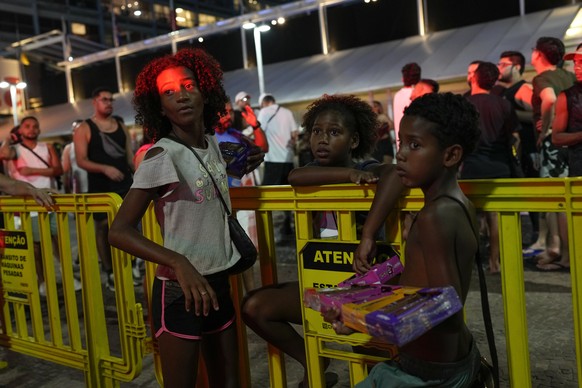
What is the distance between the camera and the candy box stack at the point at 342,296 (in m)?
1.71

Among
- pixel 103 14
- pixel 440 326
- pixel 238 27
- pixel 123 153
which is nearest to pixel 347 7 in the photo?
pixel 238 27

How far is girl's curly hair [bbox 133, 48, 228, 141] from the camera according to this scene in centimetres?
242

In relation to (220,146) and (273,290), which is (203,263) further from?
(220,146)

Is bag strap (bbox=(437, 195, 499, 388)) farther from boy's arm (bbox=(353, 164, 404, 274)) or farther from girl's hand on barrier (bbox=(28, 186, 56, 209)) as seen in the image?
girl's hand on barrier (bbox=(28, 186, 56, 209))

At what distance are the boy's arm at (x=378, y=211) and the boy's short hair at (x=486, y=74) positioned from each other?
374cm

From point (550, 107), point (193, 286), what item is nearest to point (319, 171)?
point (193, 286)

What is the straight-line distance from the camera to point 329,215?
2719 mm

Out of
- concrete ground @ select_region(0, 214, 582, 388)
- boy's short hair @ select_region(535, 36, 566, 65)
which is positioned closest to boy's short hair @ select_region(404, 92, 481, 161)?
concrete ground @ select_region(0, 214, 582, 388)

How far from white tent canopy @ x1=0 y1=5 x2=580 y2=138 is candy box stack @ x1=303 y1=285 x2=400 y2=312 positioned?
503 inches

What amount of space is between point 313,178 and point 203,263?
581 mm

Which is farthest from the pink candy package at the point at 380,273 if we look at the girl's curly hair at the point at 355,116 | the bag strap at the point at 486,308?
the girl's curly hair at the point at 355,116

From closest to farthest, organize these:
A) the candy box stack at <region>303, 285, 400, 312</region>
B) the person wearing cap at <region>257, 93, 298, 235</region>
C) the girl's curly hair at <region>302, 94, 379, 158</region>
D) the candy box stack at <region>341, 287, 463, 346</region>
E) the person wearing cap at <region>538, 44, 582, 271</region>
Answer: the candy box stack at <region>341, 287, 463, 346</region>
the candy box stack at <region>303, 285, 400, 312</region>
the girl's curly hair at <region>302, 94, 379, 158</region>
the person wearing cap at <region>538, 44, 582, 271</region>
the person wearing cap at <region>257, 93, 298, 235</region>

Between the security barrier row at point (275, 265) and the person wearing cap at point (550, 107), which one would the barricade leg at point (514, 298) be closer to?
the security barrier row at point (275, 265)

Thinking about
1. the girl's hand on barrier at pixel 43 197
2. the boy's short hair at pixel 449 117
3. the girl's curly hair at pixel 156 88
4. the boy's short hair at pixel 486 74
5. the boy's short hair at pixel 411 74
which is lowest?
the girl's hand on barrier at pixel 43 197
